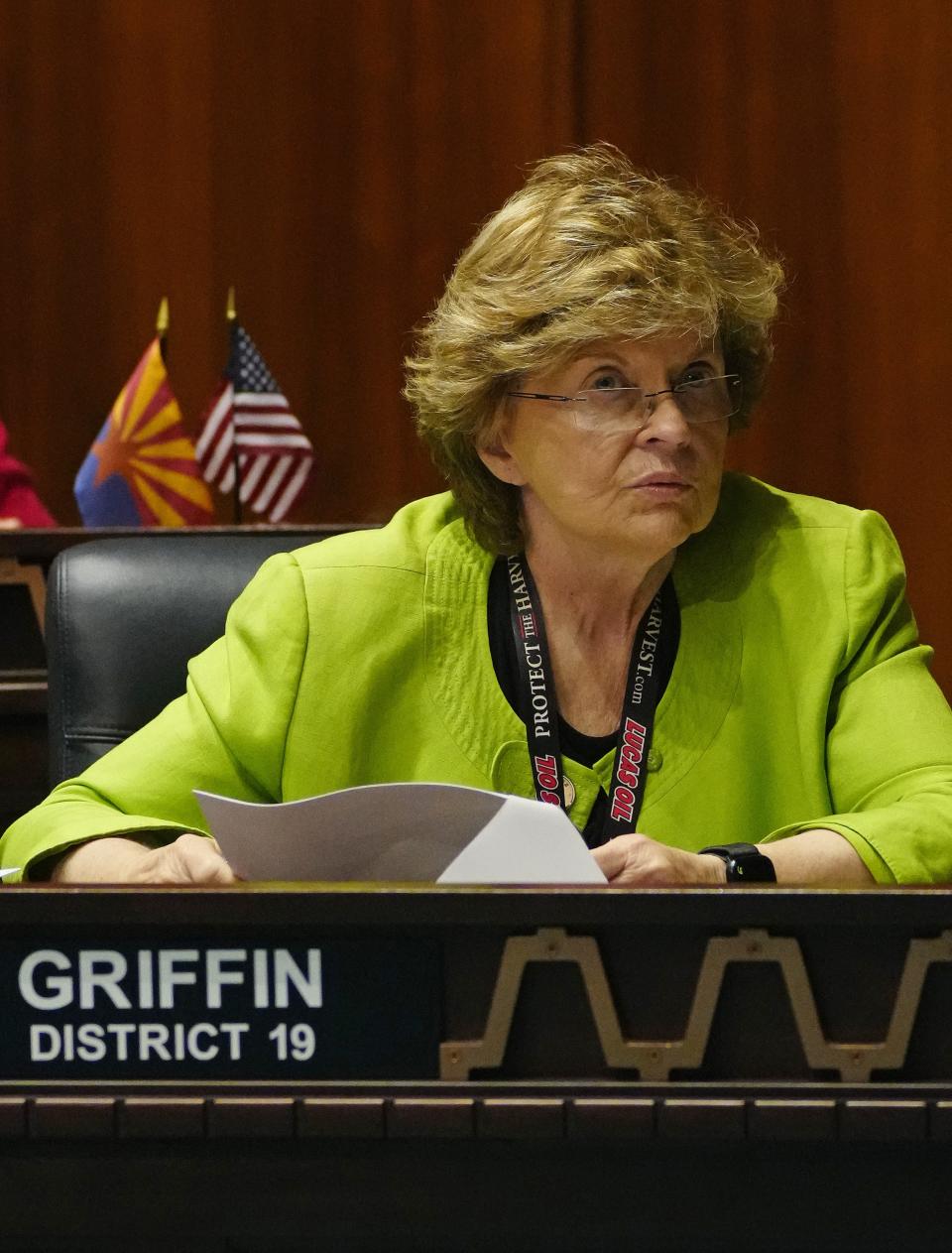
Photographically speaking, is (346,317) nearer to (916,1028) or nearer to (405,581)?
(405,581)

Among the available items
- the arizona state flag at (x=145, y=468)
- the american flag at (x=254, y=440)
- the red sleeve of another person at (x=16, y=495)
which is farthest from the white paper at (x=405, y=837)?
the red sleeve of another person at (x=16, y=495)

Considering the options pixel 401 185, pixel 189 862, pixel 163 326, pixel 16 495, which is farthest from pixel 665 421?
pixel 401 185

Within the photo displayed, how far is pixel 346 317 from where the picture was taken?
4.11 m

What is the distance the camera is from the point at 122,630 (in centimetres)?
184

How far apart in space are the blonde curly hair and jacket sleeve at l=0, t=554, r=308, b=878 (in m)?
0.21

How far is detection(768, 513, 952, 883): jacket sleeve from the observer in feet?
4.59

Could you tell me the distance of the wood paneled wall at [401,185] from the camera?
3779 mm

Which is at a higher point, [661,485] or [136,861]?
[661,485]

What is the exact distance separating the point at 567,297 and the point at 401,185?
2.62 metres

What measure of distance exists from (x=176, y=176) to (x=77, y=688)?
255 centimetres

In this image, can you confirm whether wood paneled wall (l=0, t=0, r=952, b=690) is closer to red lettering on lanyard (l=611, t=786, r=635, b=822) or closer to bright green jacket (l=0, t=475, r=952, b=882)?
bright green jacket (l=0, t=475, r=952, b=882)

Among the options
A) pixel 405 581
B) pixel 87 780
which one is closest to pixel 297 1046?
pixel 87 780

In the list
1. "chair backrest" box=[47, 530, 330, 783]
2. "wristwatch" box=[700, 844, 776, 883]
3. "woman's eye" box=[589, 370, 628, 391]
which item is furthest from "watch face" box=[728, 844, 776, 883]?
"chair backrest" box=[47, 530, 330, 783]

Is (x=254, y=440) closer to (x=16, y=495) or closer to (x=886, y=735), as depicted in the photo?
(x=16, y=495)
